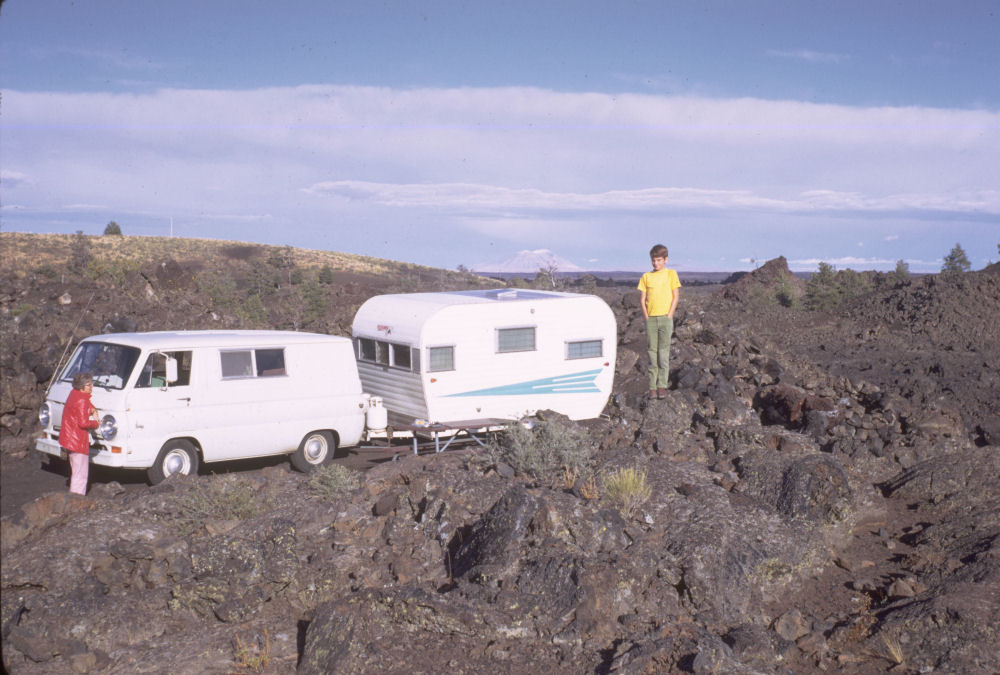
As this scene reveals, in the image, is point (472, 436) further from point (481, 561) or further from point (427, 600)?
point (427, 600)

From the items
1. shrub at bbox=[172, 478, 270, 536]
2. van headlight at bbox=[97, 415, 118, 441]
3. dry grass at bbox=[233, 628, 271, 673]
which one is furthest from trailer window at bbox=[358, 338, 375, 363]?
dry grass at bbox=[233, 628, 271, 673]

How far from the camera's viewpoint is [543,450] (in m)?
11.1

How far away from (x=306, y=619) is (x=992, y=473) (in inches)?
371

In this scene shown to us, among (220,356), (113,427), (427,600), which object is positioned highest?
(220,356)

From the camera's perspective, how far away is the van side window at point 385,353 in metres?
12.6

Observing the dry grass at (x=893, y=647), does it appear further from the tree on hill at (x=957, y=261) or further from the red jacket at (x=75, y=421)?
the tree on hill at (x=957, y=261)

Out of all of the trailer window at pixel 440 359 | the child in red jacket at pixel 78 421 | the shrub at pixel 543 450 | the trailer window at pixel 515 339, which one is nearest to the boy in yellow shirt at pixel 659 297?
the trailer window at pixel 515 339

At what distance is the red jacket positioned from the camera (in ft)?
30.1

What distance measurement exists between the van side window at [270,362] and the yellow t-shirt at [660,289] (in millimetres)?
5139

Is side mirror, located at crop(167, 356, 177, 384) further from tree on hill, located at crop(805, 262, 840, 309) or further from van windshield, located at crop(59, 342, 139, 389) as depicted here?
tree on hill, located at crop(805, 262, 840, 309)

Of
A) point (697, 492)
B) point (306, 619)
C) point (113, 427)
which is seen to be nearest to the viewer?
point (306, 619)

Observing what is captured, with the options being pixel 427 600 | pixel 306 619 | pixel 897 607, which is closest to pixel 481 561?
pixel 427 600

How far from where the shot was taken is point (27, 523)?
29.4ft

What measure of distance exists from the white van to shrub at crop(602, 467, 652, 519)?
3.75m
